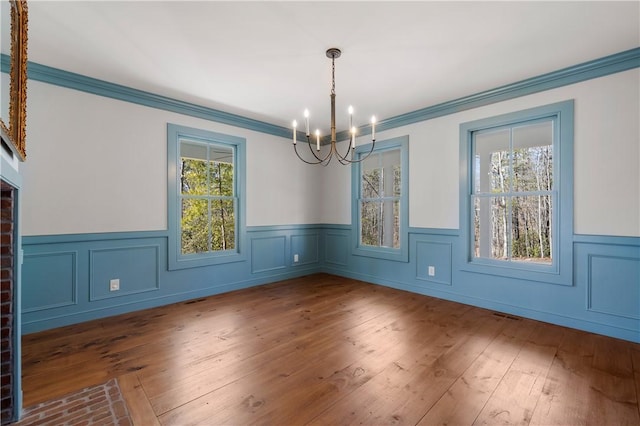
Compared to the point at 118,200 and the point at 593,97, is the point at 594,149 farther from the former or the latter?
the point at 118,200

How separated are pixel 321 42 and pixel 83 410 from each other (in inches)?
115

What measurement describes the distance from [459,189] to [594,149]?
1274 mm

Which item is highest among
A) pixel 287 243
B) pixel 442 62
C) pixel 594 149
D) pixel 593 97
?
pixel 442 62

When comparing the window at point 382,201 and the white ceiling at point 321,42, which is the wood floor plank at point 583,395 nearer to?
the window at point 382,201

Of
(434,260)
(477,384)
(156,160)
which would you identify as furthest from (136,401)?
(434,260)

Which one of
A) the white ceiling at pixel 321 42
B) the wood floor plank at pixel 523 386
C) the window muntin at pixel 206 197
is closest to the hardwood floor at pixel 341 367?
the wood floor plank at pixel 523 386

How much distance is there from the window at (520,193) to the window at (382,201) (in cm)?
85

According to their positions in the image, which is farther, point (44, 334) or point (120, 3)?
point (44, 334)

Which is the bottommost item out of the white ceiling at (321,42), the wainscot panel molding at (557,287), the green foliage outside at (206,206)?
the wainscot panel molding at (557,287)

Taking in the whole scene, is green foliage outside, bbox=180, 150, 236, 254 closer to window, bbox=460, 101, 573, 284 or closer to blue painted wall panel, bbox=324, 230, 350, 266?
blue painted wall panel, bbox=324, 230, 350, 266

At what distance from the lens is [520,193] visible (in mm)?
3324

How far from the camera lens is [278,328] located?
9.46 feet

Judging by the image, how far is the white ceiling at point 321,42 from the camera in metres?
2.04

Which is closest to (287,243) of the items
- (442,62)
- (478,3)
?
(442,62)
